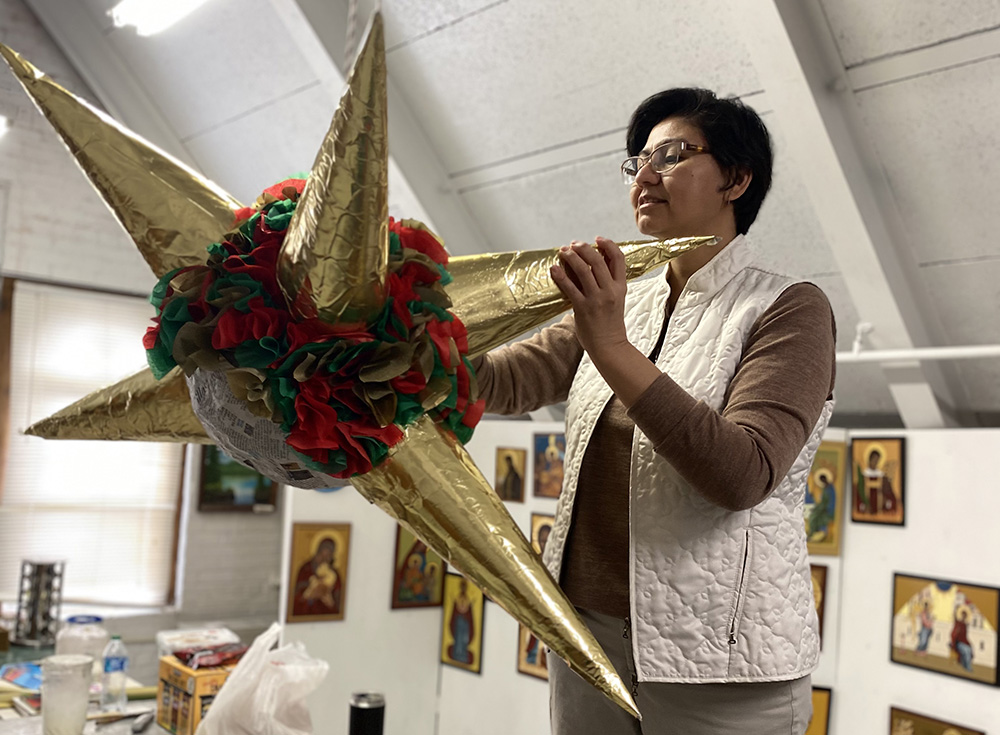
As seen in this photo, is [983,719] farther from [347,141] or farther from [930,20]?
[347,141]

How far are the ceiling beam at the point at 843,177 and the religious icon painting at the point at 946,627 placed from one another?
471 millimetres

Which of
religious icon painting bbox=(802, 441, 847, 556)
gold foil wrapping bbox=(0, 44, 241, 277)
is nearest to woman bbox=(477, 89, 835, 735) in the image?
gold foil wrapping bbox=(0, 44, 241, 277)

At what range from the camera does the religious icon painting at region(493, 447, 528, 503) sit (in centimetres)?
355

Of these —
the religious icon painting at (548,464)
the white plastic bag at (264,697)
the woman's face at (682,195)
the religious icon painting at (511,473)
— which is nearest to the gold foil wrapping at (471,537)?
the woman's face at (682,195)

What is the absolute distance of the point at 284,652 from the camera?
6.57 ft

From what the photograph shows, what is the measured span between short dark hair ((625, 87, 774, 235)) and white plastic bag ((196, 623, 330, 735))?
1266 mm

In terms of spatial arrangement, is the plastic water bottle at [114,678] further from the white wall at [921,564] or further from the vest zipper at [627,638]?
the white wall at [921,564]

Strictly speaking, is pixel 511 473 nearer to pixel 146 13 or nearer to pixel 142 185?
pixel 146 13

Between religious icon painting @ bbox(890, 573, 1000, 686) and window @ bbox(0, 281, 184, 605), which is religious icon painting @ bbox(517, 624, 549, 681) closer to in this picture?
religious icon painting @ bbox(890, 573, 1000, 686)

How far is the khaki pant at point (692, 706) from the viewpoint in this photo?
3.62 feet

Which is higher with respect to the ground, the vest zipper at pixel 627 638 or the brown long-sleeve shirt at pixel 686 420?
the brown long-sleeve shirt at pixel 686 420

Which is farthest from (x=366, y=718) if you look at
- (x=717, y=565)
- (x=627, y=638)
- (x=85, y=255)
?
(x=85, y=255)

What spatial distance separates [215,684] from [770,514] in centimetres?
140

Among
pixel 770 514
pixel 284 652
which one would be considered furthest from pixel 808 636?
pixel 284 652
